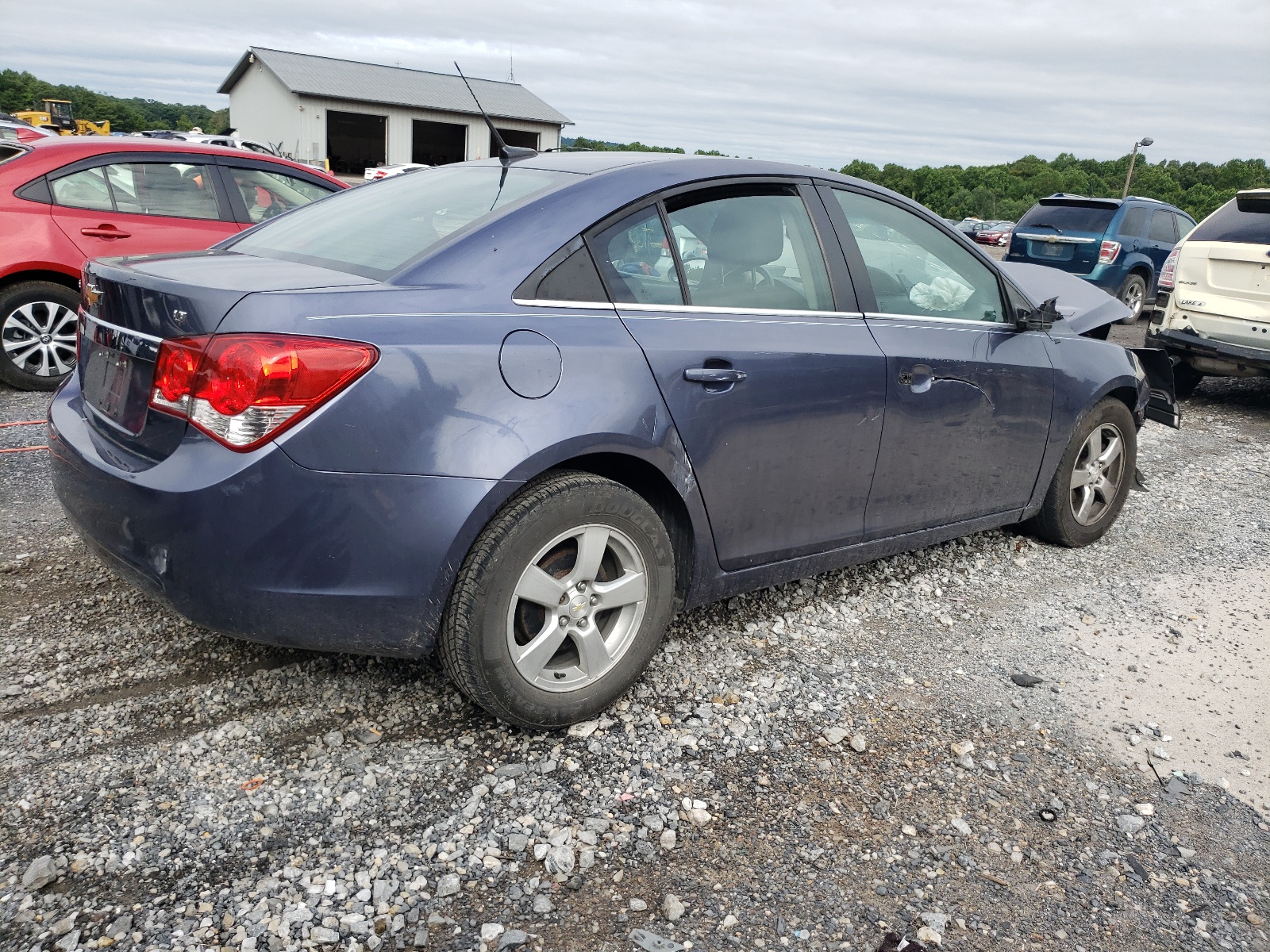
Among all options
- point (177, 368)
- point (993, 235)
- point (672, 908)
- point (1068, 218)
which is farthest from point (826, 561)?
point (993, 235)

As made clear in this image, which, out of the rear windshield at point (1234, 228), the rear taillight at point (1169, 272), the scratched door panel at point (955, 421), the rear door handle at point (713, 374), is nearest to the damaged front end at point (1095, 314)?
the scratched door panel at point (955, 421)

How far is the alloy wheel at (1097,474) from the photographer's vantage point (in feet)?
15.3

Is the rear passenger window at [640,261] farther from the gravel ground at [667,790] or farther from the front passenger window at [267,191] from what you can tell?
the front passenger window at [267,191]

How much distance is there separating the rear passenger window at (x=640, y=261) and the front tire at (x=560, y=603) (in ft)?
1.91

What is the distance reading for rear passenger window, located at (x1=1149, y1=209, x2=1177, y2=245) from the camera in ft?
47.4

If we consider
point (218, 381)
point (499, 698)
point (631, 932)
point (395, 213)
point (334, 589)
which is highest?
point (395, 213)

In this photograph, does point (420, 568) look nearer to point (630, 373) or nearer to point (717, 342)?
point (630, 373)

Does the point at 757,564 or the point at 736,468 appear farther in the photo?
the point at 757,564

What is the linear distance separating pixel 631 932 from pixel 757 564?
1.41 metres

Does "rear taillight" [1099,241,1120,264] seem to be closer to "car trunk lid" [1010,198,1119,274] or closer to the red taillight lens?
"car trunk lid" [1010,198,1119,274]

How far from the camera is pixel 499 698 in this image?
2.71 m

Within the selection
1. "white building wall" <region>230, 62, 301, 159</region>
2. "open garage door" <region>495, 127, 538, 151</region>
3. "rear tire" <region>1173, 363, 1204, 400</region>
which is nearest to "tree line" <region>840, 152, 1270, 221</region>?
"open garage door" <region>495, 127, 538, 151</region>

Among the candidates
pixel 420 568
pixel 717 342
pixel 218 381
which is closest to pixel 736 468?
pixel 717 342

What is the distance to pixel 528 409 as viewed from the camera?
257cm
